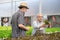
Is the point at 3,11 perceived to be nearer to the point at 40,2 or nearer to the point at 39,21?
the point at 40,2

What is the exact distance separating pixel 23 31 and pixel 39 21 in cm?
199

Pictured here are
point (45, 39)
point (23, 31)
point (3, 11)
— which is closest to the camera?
point (45, 39)

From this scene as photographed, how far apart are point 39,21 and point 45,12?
8.97 metres

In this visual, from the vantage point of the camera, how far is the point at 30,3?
17.1 m

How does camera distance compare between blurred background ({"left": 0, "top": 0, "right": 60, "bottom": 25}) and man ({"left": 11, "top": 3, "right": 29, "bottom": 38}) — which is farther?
blurred background ({"left": 0, "top": 0, "right": 60, "bottom": 25})

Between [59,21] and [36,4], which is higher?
[36,4]

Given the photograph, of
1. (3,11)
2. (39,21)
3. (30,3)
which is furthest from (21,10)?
(3,11)

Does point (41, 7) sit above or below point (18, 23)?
above

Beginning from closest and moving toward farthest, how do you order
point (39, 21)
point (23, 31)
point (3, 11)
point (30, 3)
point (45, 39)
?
point (45, 39), point (23, 31), point (39, 21), point (30, 3), point (3, 11)

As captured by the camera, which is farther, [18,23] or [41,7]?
[41,7]

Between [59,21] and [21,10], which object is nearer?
[21,10]

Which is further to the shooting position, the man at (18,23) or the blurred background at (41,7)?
the blurred background at (41,7)

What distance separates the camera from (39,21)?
7.37 metres

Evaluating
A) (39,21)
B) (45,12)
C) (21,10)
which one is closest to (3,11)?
(45,12)
